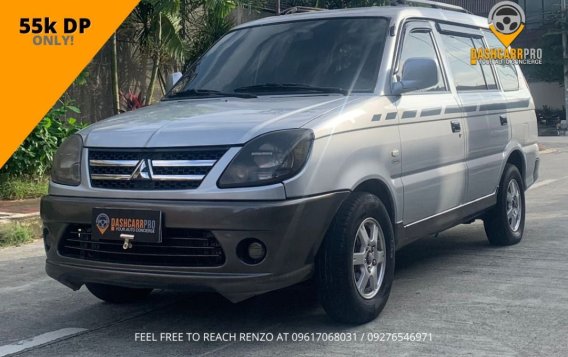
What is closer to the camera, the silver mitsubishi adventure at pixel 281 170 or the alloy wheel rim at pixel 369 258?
the silver mitsubishi adventure at pixel 281 170

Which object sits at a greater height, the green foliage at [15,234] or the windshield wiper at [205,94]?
the windshield wiper at [205,94]

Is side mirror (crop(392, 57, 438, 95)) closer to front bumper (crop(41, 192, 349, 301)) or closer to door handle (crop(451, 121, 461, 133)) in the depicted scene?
door handle (crop(451, 121, 461, 133))

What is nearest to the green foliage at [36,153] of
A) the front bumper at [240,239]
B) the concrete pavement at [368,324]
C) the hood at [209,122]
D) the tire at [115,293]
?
the concrete pavement at [368,324]

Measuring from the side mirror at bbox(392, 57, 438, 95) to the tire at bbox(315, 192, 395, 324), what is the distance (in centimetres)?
87

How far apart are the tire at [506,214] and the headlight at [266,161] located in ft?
10.5

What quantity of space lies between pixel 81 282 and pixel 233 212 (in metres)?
1.15

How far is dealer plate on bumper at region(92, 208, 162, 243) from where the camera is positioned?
4512mm

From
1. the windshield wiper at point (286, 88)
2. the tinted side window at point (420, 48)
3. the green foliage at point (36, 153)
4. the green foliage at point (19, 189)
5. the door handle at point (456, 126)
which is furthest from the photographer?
the green foliage at point (36, 153)

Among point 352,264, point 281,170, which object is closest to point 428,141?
point 352,264

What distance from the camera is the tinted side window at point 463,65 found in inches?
257

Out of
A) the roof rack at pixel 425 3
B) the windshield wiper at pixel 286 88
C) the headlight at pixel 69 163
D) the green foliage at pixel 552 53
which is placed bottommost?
the green foliage at pixel 552 53

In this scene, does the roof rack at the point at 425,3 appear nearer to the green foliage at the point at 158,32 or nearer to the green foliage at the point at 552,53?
the green foliage at the point at 158,32

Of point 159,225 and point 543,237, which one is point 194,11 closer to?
point 543,237

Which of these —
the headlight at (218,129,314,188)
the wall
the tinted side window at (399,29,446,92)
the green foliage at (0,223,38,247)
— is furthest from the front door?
the wall
